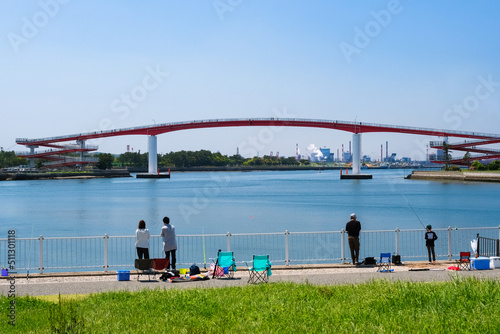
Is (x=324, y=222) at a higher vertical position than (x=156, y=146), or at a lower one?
lower

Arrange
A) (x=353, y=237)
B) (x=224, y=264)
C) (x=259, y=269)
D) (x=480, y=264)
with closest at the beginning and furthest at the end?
(x=259, y=269) → (x=224, y=264) → (x=480, y=264) → (x=353, y=237)

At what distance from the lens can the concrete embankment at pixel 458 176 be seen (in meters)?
83.6

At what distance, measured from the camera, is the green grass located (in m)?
7.00

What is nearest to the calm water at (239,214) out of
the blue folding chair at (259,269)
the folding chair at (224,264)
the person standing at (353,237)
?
the person standing at (353,237)

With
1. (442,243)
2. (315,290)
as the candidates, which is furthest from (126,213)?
(315,290)

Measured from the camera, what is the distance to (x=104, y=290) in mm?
10438

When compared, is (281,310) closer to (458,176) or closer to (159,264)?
(159,264)

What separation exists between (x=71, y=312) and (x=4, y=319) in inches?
49.7

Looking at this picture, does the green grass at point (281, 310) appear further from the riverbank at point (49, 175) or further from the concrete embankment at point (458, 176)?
the riverbank at point (49, 175)

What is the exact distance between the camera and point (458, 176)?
90.9m

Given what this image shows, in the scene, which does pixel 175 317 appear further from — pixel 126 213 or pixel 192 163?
pixel 192 163

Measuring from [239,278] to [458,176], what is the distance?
283 ft

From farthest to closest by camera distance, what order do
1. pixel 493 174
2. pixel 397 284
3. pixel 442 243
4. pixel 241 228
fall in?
1. pixel 493 174
2. pixel 241 228
3. pixel 442 243
4. pixel 397 284

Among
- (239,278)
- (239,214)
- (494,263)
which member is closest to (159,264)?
(239,278)
